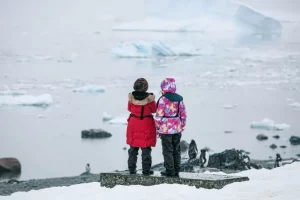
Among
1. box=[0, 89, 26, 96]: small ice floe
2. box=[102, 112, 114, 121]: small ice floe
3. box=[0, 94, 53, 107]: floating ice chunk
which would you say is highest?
box=[0, 89, 26, 96]: small ice floe

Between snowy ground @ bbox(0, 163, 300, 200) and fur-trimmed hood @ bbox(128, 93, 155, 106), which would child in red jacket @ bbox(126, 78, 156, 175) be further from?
snowy ground @ bbox(0, 163, 300, 200)

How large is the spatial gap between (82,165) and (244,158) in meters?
4.07

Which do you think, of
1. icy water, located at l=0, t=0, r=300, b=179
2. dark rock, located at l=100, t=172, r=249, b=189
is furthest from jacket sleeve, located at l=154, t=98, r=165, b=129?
icy water, located at l=0, t=0, r=300, b=179

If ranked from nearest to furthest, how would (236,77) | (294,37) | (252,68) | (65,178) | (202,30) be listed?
(65,178), (236,77), (252,68), (294,37), (202,30)

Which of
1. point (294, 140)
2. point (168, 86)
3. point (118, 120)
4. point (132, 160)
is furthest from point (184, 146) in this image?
point (168, 86)

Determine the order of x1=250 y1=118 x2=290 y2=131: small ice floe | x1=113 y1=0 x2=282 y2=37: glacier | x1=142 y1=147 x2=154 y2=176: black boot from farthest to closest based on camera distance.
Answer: x1=113 y1=0 x2=282 y2=37: glacier
x1=250 y1=118 x2=290 y2=131: small ice floe
x1=142 y1=147 x2=154 y2=176: black boot

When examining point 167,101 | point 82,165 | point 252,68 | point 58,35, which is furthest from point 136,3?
point 167,101

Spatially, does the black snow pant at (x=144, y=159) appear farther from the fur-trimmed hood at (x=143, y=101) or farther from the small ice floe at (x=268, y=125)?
the small ice floe at (x=268, y=125)

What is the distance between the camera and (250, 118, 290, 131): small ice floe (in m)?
15.0


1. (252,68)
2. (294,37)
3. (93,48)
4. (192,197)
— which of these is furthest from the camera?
(294,37)

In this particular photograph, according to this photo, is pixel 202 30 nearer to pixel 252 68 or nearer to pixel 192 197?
pixel 252 68

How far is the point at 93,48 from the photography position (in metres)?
37.5

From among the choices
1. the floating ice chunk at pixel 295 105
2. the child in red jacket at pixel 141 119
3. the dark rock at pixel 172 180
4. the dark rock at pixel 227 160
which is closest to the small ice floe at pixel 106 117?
the floating ice chunk at pixel 295 105

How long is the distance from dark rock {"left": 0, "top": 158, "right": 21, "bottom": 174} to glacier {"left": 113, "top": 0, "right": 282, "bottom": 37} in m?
26.2
